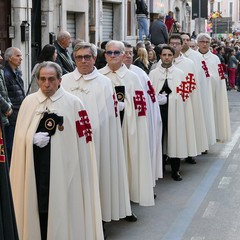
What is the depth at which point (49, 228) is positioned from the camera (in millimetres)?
6191

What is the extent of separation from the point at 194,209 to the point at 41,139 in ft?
9.96

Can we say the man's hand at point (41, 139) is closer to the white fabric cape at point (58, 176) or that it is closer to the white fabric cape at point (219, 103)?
the white fabric cape at point (58, 176)

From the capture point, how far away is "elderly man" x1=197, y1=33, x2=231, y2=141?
42.1 ft

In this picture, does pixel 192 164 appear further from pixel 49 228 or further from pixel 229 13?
pixel 229 13

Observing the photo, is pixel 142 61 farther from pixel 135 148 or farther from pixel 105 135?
pixel 105 135

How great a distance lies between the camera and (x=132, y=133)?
317 inches

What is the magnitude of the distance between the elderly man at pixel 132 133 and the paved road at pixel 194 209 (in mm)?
373

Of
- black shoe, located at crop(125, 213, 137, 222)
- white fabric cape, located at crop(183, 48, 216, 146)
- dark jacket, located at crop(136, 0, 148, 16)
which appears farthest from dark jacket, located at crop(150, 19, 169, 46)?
black shoe, located at crop(125, 213, 137, 222)

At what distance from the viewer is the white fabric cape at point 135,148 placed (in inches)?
318

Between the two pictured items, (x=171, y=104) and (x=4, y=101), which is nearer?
(x=4, y=101)

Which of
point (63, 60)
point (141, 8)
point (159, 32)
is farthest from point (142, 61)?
point (141, 8)

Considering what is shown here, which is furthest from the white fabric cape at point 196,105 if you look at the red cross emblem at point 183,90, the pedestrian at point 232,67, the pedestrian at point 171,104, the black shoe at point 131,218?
the pedestrian at point 232,67

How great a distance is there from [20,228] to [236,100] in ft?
60.3

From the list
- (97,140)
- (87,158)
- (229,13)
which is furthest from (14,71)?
(229,13)
